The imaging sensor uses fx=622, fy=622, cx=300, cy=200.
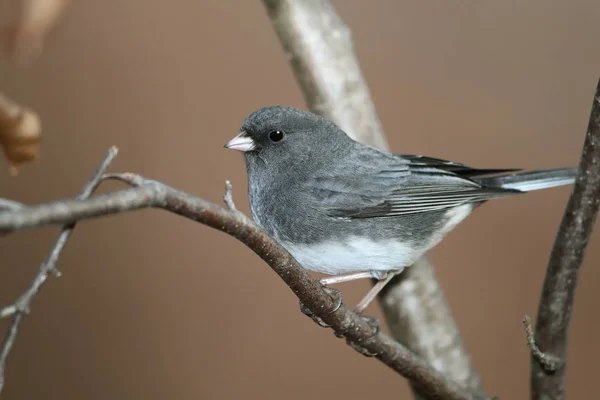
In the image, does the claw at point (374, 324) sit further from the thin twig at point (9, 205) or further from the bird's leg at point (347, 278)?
the thin twig at point (9, 205)

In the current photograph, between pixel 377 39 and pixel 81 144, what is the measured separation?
4.18ft

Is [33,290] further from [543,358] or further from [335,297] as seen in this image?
[543,358]

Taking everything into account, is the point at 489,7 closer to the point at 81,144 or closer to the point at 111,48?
the point at 111,48

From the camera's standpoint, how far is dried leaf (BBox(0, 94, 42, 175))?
18.8 inches

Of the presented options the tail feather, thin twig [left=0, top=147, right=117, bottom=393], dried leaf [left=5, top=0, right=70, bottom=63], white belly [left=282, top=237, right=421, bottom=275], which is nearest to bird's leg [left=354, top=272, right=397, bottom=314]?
white belly [left=282, top=237, right=421, bottom=275]

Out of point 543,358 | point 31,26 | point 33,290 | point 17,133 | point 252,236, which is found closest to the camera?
point 31,26

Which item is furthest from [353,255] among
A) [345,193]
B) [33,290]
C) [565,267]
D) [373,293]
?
[33,290]

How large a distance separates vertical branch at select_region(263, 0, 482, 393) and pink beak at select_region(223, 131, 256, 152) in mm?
315

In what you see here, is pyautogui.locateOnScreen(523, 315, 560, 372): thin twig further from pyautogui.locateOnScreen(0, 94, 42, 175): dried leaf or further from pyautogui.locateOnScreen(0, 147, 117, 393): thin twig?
pyautogui.locateOnScreen(0, 94, 42, 175): dried leaf

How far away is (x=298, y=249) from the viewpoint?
1.30 m

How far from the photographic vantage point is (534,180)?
1.46 meters

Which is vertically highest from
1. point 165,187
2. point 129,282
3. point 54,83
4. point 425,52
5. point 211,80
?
point 54,83

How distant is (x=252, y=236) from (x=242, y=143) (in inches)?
22.9

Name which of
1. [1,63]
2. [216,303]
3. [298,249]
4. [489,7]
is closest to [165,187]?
[298,249]
